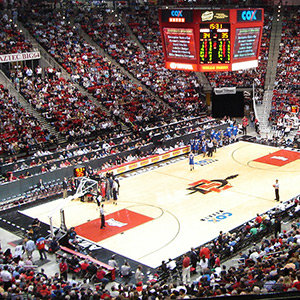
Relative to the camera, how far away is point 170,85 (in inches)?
1930

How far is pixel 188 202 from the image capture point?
2798 centimetres

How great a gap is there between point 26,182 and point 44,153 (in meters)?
5.08

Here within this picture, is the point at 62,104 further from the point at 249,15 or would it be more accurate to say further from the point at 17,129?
the point at 249,15

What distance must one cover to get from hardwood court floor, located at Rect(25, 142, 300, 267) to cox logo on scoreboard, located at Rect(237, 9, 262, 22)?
9245 millimetres

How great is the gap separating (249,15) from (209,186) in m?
11.1

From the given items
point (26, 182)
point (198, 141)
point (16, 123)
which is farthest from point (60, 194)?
point (198, 141)

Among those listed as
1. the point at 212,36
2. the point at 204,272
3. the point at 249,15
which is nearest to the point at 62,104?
the point at 212,36

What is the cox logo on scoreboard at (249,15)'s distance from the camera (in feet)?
106

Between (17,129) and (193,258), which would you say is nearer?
(193,258)

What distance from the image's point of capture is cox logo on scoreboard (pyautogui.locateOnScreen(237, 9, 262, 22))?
32.3 meters

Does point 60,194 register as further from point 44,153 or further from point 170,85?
point 170,85

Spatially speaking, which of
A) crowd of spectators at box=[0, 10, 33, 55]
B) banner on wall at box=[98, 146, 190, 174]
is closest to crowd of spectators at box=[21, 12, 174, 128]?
crowd of spectators at box=[0, 10, 33, 55]

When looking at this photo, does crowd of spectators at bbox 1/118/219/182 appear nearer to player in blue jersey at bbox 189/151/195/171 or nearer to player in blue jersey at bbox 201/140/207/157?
player in blue jersey at bbox 201/140/207/157

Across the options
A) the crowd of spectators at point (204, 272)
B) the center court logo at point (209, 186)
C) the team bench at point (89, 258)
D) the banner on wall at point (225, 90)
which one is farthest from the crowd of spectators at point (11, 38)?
the team bench at point (89, 258)
